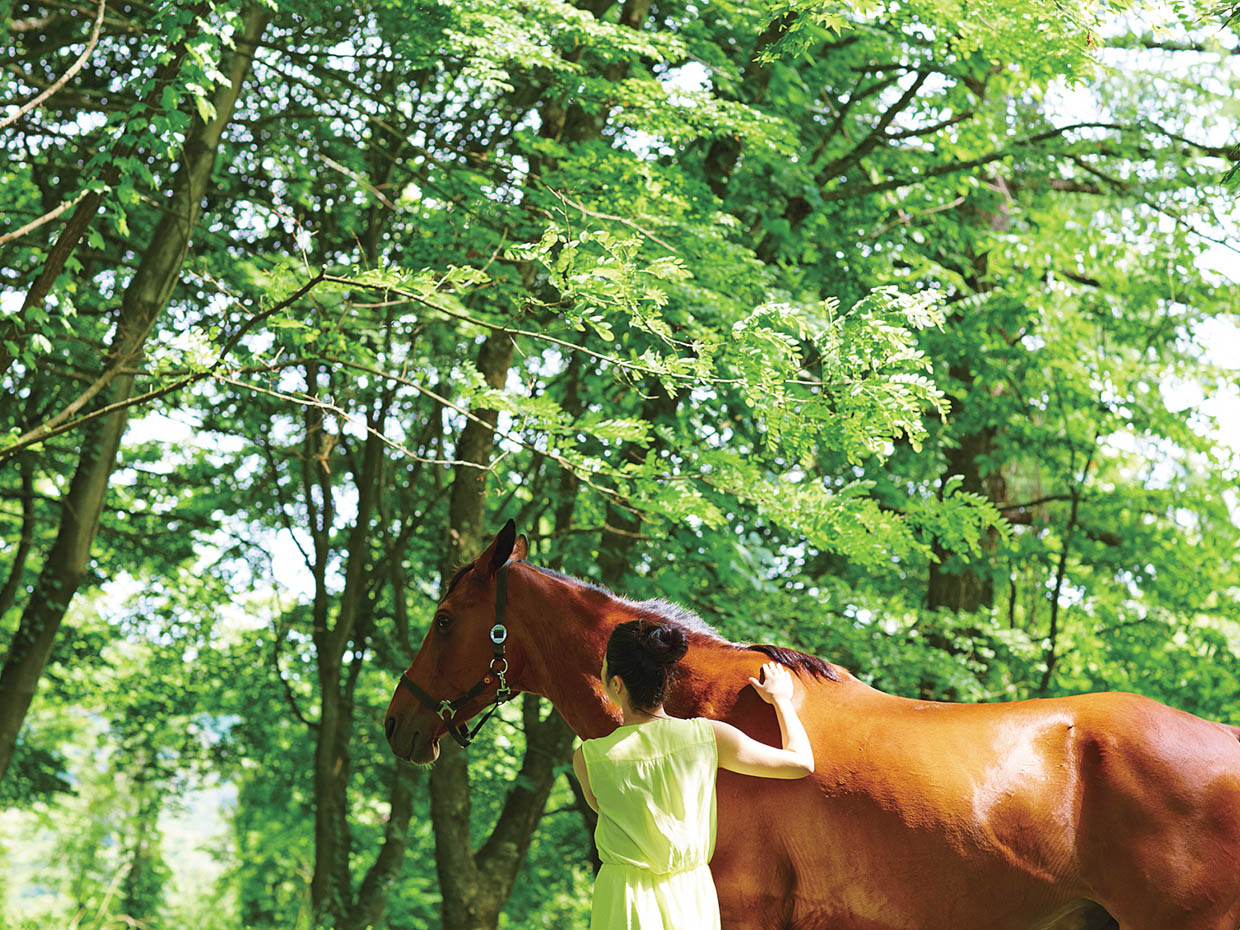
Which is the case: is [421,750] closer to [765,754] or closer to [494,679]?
[494,679]

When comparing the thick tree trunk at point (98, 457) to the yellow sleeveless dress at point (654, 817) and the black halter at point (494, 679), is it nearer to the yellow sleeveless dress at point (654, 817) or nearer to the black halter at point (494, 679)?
the black halter at point (494, 679)

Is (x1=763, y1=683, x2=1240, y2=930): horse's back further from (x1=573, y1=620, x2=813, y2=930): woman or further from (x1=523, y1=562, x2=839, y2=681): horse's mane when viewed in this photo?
(x1=573, y1=620, x2=813, y2=930): woman

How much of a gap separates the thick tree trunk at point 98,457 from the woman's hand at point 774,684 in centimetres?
537

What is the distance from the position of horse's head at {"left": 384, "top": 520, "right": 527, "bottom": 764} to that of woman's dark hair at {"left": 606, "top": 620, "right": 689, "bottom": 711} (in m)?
1.03

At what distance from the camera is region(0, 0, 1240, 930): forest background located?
6133 millimetres

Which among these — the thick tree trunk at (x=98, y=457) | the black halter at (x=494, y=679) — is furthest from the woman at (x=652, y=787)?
the thick tree trunk at (x=98, y=457)

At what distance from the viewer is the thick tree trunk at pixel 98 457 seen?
297 inches

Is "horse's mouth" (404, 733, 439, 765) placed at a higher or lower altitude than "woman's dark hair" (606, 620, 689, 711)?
lower

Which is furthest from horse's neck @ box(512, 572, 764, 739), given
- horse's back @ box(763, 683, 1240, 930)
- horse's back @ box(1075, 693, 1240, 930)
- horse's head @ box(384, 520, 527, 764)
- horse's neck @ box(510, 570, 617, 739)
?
horse's back @ box(1075, 693, 1240, 930)

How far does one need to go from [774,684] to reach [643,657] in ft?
2.32

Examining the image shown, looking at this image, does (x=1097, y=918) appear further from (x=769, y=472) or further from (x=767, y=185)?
(x=767, y=185)

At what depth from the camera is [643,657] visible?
3.27m

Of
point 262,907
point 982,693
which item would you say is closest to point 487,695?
point 982,693

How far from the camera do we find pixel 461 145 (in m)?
9.63
